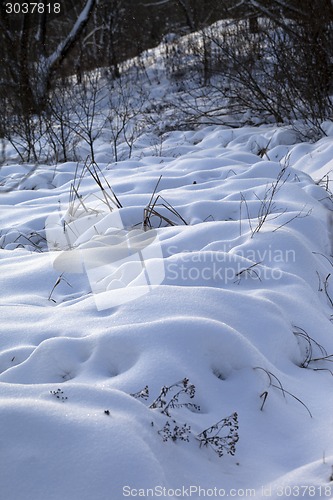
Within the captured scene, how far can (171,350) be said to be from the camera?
1.98 meters

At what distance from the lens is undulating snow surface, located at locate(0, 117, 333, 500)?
4.86 ft

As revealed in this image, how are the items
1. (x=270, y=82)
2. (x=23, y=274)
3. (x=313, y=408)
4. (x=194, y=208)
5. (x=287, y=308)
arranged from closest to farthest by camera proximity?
(x=313, y=408) → (x=287, y=308) → (x=23, y=274) → (x=194, y=208) → (x=270, y=82)

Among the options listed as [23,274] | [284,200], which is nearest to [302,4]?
[284,200]

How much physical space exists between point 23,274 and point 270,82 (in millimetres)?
4805

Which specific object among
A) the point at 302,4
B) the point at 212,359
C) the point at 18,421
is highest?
the point at 302,4

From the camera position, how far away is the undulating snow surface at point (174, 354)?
148cm

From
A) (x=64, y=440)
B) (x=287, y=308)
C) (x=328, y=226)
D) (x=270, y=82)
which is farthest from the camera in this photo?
(x=270, y=82)

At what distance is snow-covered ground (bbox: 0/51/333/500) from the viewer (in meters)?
1.49

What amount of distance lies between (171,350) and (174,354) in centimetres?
2

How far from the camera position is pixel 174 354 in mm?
1969

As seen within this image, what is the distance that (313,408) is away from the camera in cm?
195

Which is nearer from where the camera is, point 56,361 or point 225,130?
point 56,361

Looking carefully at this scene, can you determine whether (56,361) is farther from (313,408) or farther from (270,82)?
(270,82)

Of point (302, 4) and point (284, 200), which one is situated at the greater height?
point (302, 4)
